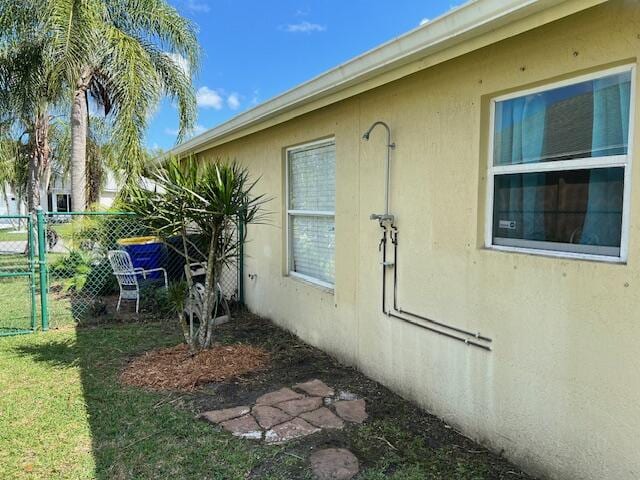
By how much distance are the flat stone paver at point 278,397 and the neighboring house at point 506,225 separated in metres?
0.78

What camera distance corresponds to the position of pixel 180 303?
4.62m

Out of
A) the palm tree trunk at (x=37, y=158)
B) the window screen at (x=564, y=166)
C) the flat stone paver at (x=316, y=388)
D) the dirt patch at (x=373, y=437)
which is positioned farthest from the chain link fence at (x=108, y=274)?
the palm tree trunk at (x=37, y=158)

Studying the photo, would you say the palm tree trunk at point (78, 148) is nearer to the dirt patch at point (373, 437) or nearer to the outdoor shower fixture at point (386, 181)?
the dirt patch at point (373, 437)

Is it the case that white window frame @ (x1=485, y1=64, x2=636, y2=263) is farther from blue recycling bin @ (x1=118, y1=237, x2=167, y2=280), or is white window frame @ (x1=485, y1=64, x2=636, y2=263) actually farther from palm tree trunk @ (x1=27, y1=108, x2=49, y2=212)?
palm tree trunk @ (x1=27, y1=108, x2=49, y2=212)

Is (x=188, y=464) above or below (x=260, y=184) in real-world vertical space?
below

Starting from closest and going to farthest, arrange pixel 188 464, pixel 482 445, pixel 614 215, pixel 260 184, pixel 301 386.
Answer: pixel 614 215, pixel 188 464, pixel 482 445, pixel 301 386, pixel 260 184

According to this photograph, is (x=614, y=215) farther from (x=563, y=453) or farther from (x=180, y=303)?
(x=180, y=303)

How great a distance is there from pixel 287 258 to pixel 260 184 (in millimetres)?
1217

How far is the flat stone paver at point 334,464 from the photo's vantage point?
2.71 m

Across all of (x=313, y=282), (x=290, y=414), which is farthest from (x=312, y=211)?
(x=290, y=414)

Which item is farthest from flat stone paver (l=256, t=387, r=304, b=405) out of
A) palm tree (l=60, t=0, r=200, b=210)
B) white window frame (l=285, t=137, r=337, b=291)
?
palm tree (l=60, t=0, r=200, b=210)

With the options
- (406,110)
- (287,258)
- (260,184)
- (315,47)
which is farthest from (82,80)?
(315,47)

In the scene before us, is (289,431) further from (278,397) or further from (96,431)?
(96,431)

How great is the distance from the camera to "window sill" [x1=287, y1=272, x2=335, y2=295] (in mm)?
4953
